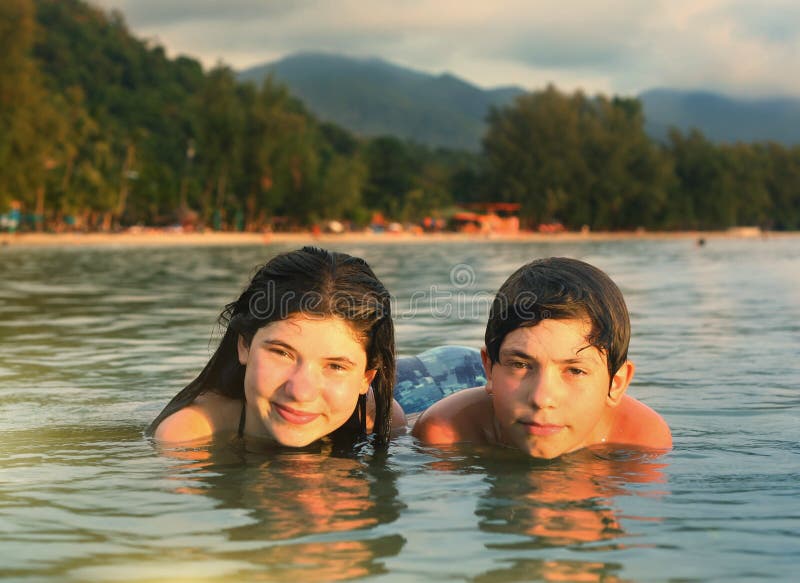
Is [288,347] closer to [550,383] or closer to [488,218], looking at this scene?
[550,383]

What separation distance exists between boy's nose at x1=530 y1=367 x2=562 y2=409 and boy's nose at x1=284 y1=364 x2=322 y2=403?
0.89 metres

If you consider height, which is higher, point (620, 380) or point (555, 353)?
point (555, 353)

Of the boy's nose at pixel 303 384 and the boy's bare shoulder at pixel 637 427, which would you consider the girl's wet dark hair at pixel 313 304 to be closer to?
the boy's nose at pixel 303 384

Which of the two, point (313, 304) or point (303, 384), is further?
point (313, 304)

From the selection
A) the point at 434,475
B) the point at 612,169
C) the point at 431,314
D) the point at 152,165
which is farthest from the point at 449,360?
the point at 612,169

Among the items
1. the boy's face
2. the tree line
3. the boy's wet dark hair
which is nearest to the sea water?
the boy's face

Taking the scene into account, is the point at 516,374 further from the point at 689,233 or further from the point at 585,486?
the point at 689,233

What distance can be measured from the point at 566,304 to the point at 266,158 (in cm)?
8068

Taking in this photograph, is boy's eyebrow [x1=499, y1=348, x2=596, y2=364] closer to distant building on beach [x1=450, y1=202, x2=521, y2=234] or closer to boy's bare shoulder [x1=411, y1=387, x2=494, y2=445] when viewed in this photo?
boy's bare shoulder [x1=411, y1=387, x2=494, y2=445]

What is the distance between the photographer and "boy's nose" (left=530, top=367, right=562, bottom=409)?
4363mm

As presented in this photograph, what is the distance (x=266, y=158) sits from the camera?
3292 inches

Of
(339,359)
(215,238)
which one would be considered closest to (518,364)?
(339,359)

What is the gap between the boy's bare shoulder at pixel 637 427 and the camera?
17.1 feet

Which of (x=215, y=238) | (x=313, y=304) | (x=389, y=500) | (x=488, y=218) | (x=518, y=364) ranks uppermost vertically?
(x=488, y=218)
